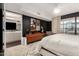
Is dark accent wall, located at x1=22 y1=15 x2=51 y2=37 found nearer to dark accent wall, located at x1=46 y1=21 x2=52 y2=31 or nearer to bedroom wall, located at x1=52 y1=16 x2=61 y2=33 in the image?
dark accent wall, located at x1=46 y1=21 x2=52 y2=31

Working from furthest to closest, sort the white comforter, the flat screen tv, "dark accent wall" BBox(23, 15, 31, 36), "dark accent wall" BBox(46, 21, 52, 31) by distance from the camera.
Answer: "dark accent wall" BBox(23, 15, 31, 36) < "dark accent wall" BBox(46, 21, 52, 31) < the flat screen tv < the white comforter

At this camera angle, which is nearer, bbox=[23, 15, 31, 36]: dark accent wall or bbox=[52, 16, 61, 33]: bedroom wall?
bbox=[52, 16, 61, 33]: bedroom wall

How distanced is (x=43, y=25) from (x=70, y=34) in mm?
873

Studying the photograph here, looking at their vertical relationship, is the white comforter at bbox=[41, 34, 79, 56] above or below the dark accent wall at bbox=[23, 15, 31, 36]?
below

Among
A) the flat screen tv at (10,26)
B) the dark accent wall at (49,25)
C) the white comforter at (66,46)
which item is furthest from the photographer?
the dark accent wall at (49,25)

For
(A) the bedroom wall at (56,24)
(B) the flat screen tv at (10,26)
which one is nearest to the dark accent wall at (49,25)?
(A) the bedroom wall at (56,24)

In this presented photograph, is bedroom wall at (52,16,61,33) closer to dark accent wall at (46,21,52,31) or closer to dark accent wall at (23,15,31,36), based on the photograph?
dark accent wall at (46,21,52,31)

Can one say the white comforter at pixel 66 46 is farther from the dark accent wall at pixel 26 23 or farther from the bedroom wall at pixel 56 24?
the dark accent wall at pixel 26 23

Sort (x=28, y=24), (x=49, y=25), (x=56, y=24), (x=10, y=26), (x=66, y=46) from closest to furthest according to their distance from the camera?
(x=66, y=46), (x=10, y=26), (x=49, y=25), (x=56, y=24), (x=28, y=24)

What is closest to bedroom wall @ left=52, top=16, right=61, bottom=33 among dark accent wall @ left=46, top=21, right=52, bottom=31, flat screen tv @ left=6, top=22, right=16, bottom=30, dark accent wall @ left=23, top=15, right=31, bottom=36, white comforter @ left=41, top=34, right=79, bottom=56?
dark accent wall @ left=46, top=21, right=52, bottom=31

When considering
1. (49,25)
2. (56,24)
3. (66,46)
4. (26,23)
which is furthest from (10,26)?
(66,46)

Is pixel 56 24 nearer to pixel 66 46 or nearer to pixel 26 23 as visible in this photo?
pixel 66 46

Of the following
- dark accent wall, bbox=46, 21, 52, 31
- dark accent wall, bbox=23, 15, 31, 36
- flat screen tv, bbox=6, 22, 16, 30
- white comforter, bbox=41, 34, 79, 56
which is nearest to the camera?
white comforter, bbox=41, 34, 79, 56

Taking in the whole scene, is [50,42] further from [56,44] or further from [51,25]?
[51,25]
